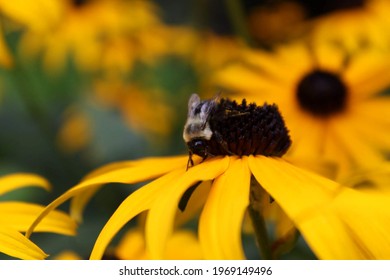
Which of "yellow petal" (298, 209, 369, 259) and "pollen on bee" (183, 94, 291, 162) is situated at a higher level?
"pollen on bee" (183, 94, 291, 162)

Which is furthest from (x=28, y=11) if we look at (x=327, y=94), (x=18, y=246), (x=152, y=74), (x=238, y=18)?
(x=152, y=74)

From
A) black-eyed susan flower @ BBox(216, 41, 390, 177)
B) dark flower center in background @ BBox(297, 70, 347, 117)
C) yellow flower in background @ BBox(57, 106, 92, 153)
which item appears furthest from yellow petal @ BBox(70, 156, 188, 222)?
yellow flower in background @ BBox(57, 106, 92, 153)

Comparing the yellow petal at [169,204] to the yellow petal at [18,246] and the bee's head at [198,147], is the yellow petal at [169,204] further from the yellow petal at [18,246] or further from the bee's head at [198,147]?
the yellow petal at [18,246]

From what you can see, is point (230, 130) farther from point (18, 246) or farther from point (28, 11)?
point (28, 11)

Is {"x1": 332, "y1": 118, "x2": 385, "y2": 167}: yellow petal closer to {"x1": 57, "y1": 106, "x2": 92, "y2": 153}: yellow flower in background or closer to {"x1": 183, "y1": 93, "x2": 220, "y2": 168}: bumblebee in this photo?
{"x1": 183, "y1": 93, "x2": 220, "y2": 168}: bumblebee

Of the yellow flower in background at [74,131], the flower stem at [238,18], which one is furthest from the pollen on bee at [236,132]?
the yellow flower in background at [74,131]
